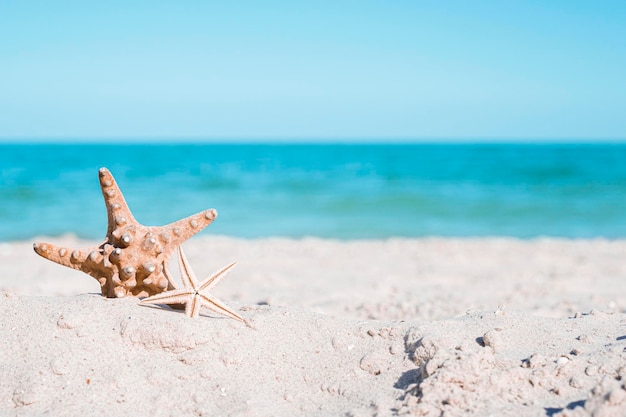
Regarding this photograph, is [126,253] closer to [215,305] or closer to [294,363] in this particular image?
[215,305]

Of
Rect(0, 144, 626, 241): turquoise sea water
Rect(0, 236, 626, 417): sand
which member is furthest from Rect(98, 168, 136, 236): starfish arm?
Rect(0, 144, 626, 241): turquoise sea water

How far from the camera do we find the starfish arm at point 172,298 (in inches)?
128

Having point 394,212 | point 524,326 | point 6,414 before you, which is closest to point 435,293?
point 524,326

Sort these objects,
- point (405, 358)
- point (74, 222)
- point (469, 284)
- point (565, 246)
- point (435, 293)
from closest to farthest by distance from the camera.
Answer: point (405, 358) → point (435, 293) → point (469, 284) → point (565, 246) → point (74, 222)

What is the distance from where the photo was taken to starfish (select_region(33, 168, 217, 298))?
3348 mm

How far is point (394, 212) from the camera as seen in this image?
56.2 ft

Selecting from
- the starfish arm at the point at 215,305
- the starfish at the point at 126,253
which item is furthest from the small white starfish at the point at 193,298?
the starfish at the point at 126,253

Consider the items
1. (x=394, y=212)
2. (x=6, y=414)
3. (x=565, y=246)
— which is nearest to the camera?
(x=6, y=414)

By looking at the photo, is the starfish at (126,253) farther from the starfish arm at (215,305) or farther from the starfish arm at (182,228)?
the starfish arm at (215,305)

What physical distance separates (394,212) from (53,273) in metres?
11.1

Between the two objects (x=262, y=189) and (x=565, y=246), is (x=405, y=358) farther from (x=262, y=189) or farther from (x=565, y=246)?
(x=262, y=189)

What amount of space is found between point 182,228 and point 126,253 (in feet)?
1.14

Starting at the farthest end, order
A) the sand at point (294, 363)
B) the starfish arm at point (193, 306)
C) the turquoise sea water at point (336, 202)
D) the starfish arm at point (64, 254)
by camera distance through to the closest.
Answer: the turquoise sea water at point (336, 202) < the starfish arm at point (64, 254) < the starfish arm at point (193, 306) < the sand at point (294, 363)

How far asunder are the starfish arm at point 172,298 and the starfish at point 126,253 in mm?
152
